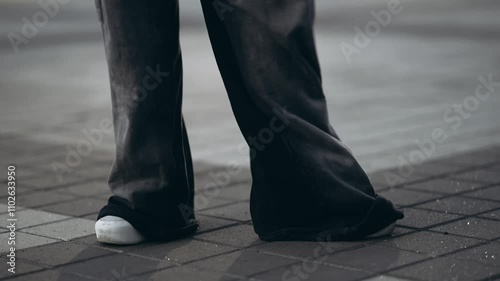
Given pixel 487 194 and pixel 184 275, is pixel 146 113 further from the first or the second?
pixel 487 194

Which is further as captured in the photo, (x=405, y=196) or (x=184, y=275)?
(x=405, y=196)

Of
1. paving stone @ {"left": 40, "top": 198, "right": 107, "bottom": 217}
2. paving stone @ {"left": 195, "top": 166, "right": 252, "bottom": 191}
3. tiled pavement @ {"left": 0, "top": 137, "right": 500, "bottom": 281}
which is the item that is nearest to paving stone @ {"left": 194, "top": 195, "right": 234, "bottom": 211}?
tiled pavement @ {"left": 0, "top": 137, "right": 500, "bottom": 281}

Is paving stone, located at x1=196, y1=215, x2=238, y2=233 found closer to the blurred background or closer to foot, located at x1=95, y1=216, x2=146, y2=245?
foot, located at x1=95, y1=216, x2=146, y2=245

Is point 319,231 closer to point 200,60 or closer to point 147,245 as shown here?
point 147,245

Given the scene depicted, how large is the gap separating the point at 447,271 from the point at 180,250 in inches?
32.5

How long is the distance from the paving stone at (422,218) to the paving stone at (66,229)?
106 centimetres

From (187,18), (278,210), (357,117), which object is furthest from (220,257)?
(187,18)

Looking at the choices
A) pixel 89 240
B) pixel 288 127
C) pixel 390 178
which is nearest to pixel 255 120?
pixel 288 127

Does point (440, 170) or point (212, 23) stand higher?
point (212, 23)

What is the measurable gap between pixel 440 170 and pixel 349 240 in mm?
1301

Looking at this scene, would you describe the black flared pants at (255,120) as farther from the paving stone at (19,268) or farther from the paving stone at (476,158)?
the paving stone at (476,158)

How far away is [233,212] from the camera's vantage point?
374 centimetres

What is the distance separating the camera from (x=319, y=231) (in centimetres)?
320

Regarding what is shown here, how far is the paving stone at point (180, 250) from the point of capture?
3.10 metres
